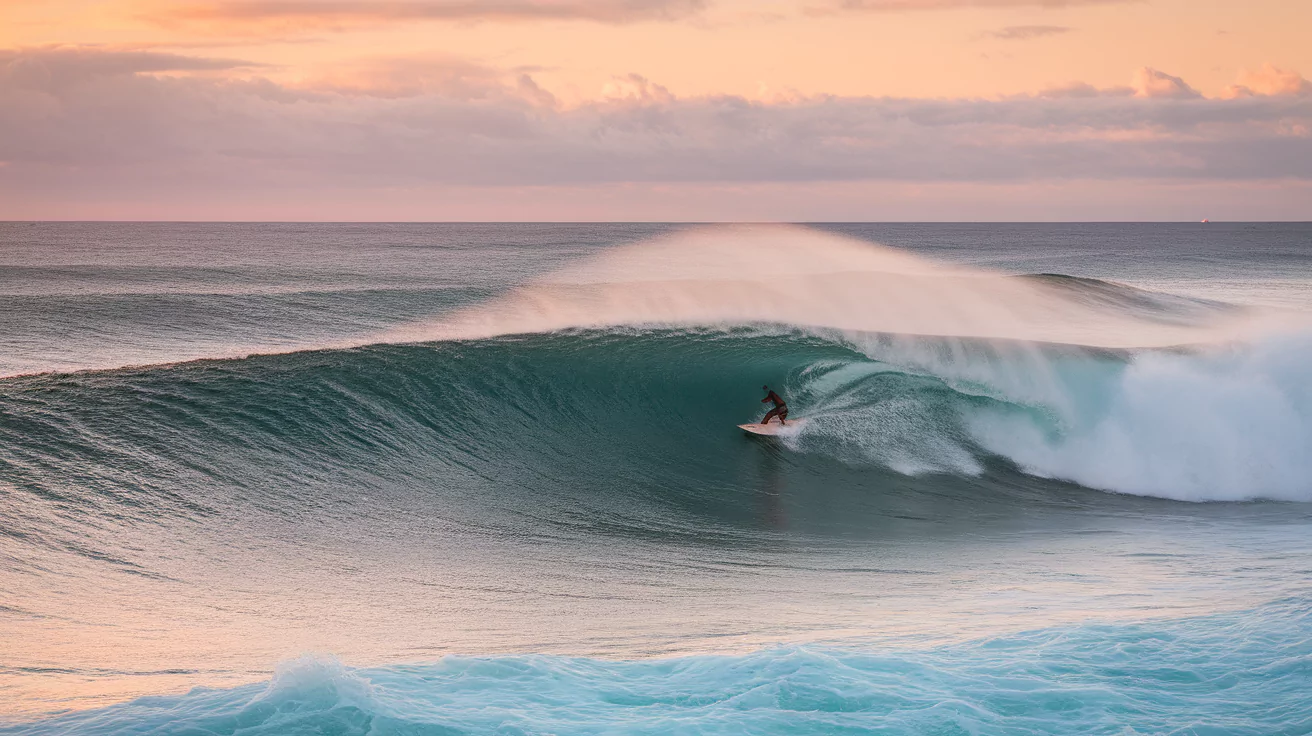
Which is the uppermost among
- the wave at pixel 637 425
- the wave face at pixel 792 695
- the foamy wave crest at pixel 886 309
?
the foamy wave crest at pixel 886 309

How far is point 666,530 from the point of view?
374 inches

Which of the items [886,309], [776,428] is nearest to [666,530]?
[776,428]

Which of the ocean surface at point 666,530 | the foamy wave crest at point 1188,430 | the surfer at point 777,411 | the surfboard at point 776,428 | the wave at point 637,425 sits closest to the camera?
the ocean surface at point 666,530

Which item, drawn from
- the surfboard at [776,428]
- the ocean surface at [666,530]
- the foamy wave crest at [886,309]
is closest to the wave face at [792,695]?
the ocean surface at [666,530]

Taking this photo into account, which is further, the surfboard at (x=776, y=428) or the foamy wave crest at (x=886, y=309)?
the foamy wave crest at (x=886, y=309)

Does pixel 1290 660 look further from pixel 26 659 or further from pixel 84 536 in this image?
pixel 84 536

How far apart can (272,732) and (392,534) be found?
3988mm

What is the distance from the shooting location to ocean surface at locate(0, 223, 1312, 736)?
523 cm

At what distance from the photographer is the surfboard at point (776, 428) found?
12922 mm

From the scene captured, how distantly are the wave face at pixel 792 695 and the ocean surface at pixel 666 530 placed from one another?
0.02 m

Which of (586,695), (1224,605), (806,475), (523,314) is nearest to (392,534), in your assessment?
(586,695)

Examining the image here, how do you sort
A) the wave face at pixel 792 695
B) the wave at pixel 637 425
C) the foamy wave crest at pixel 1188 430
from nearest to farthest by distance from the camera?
the wave face at pixel 792 695 < the wave at pixel 637 425 < the foamy wave crest at pixel 1188 430

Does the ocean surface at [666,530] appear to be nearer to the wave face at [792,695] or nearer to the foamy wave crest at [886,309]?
the wave face at [792,695]

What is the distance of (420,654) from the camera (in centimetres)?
589
